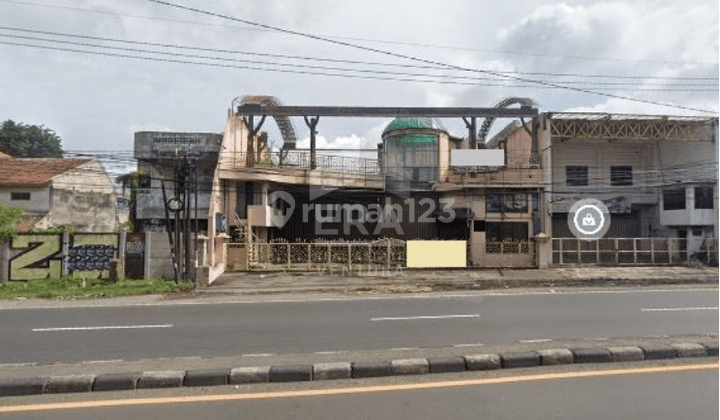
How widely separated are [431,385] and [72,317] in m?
8.63

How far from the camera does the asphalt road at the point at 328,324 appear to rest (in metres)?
6.36

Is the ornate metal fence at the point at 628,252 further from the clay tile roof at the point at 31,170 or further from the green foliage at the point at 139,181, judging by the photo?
the clay tile roof at the point at 31,170

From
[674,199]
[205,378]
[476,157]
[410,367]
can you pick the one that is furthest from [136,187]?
[674,199]

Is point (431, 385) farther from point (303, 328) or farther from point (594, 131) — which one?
point (594, 131)

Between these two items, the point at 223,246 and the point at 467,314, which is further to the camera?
the point at 223,246

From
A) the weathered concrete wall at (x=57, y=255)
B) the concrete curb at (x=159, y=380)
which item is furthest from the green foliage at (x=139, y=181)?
the concrete curb at (x=159, y=380)

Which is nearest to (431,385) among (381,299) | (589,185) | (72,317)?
(381,299)

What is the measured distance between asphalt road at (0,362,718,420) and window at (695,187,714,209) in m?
21.4

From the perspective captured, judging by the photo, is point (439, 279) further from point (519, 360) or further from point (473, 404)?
point (473, 404)

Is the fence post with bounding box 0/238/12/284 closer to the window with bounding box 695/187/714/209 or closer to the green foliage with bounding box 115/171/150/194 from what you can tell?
the green foliage with bounding box 115/171/150/194

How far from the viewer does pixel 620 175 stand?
2386 centimetres

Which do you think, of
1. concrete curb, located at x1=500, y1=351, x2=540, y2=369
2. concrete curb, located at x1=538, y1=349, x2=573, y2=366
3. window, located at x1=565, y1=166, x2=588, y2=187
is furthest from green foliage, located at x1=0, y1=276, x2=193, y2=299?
window, located at x1=565, y1=166, x2=588, y2=187

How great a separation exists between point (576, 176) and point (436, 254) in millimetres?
11072

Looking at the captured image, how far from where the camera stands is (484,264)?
738 inches
